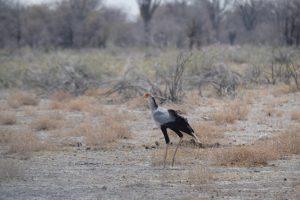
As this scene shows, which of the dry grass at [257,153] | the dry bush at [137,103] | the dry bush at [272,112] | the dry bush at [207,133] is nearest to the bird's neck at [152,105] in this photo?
the dry grass at [257,153]

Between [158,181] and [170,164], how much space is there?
52.8 inches

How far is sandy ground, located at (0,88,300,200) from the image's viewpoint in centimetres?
839

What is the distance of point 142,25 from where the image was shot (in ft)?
191

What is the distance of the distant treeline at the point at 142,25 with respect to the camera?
42.4 meters

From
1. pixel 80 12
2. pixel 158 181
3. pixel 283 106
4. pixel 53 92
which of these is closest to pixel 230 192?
pixel 158 181

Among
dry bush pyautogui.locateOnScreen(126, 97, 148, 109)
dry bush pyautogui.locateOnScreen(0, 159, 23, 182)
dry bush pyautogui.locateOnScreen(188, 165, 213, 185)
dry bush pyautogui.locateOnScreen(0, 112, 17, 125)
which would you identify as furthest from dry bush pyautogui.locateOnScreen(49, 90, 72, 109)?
dry bush pyautogui.locateOnScreen(188, 165, 213, 185)

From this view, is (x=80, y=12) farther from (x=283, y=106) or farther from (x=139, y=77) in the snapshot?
(x=283, y=106)

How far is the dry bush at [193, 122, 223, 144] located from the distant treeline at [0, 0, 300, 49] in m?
22.2

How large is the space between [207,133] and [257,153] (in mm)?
3042

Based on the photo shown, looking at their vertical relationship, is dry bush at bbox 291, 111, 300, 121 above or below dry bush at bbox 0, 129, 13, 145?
above

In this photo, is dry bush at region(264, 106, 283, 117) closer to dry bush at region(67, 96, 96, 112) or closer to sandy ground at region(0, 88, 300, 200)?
sandy ground at region(0, 88, 300, 200)

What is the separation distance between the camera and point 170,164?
34.6 feet

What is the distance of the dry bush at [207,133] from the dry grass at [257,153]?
1242mm

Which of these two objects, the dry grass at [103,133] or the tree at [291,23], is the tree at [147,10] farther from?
the dry grass at [103,133]
